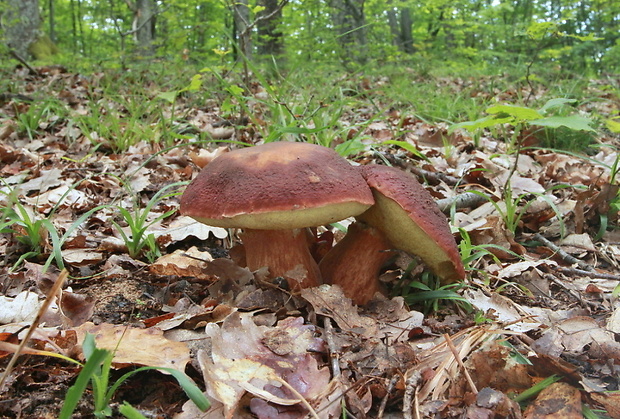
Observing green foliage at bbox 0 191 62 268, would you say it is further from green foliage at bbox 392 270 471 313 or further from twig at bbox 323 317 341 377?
green foliage at bbox 392 270 471 313

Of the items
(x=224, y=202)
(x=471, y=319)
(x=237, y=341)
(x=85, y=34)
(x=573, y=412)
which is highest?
(x=85, y=34)

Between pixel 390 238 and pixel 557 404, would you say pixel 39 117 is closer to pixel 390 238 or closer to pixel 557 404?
pixel 390 238

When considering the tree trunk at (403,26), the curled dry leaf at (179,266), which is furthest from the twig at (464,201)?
the tree trunk at (403,26)

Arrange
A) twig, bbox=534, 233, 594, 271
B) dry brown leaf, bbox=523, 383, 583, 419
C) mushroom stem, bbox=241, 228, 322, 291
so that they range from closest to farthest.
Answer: dry brown leaf, bbox=523, 383, 583, 419 < mushroom stem, bbox=241, 228, 322, 291 < twig, bbox=534, 233, 594, 271

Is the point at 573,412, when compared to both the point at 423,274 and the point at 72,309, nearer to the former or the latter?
the point at 423,274

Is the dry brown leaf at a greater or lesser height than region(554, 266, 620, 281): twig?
greater

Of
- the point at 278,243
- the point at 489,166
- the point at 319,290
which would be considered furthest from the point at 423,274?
the point at 489,166

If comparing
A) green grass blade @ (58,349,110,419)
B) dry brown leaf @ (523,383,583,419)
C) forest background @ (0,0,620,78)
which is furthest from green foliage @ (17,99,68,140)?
dry brown leaf @ (523,383,583,419)
